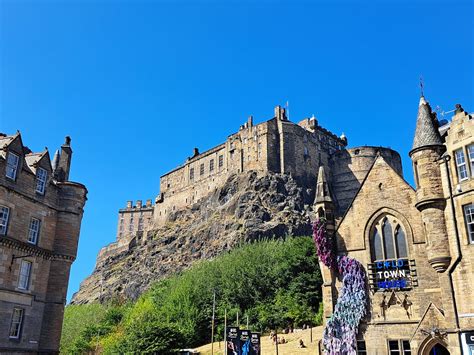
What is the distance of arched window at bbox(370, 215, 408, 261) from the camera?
27.3m

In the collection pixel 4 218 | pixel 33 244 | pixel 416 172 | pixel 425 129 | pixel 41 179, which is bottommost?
pixel 33 244

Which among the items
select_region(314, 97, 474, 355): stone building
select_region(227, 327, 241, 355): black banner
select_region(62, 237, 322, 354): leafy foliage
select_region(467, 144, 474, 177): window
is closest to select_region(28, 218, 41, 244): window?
select_region(227, 327, 241, 355): black banner

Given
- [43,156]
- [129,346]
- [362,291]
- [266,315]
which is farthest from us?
[266,315]

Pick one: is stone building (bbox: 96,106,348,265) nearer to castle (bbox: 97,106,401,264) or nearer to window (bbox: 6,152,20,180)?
castle (bbox: 97,106,401,264)

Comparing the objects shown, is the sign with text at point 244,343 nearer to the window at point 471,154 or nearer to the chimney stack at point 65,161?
the window at point 471,154

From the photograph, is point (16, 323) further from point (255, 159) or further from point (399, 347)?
point (255, 159)

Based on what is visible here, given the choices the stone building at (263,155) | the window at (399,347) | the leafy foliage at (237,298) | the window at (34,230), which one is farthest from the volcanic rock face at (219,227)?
the window at (399,347)

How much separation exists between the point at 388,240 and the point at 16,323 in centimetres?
2140

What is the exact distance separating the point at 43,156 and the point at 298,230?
49143 millimetres

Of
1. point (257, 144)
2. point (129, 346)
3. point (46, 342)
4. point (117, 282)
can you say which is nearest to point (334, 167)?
point (257, 144)

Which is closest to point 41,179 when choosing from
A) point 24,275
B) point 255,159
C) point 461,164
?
point 24,275

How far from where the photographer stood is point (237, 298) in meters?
52.5

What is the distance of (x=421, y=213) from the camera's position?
25.4 m

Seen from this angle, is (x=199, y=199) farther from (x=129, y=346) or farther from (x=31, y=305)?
(x=31, y=305)
